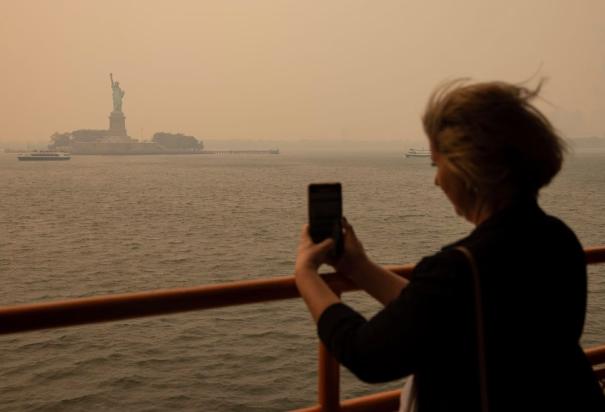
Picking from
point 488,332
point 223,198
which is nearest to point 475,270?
point 488,332

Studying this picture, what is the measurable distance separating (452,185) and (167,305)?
968 millimetres

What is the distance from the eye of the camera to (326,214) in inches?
59.6

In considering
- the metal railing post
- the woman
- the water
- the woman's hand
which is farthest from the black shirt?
the metal railing post

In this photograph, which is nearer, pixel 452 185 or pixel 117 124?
pixel 452 185

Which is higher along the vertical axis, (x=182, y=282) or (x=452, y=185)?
(x=452, y=185)

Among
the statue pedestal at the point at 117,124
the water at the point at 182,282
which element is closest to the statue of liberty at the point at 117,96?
the statue pedestal at the point at 117,124

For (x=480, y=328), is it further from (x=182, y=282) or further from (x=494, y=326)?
(x=182, y=282)

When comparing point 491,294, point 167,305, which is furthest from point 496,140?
point 167,305

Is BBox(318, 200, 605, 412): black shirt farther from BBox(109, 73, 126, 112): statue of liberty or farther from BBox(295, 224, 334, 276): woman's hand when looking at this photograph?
BBox(109, 73, 126, 112): statue of liberty

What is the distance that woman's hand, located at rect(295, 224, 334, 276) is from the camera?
142 centimetres

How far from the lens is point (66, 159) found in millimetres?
164125

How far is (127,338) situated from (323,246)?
61.7 ft

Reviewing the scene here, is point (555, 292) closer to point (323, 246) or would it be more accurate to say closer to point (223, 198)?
point (323, 246)

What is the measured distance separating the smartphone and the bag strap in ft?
1.42
